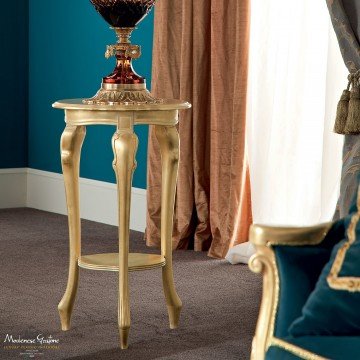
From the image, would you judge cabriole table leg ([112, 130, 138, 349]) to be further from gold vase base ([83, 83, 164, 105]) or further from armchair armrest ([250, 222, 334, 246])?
armchair armrest ([250, 222, 334, 246])

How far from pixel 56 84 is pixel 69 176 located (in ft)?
10.1

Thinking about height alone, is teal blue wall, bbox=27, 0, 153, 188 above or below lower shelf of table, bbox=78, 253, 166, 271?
above

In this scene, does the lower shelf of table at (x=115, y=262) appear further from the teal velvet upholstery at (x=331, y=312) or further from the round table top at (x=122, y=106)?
the teal velvet upholstery at (x=331, y=312)

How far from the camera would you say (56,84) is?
6363mm

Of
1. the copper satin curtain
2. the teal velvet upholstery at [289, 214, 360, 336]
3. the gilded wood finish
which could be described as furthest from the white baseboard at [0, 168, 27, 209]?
the teal velvet upholstery at [289, 214, 360, 336]

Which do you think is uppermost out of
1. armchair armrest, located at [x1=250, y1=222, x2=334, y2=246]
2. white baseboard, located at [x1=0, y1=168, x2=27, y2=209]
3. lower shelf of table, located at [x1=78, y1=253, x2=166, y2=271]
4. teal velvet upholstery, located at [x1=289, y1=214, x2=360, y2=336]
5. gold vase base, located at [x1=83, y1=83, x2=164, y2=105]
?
gold vase base, located at [x1=83, y1=83, x2=164, y2=105]

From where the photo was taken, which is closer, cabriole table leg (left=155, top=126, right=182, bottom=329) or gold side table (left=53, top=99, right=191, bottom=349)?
gold side table (left=53, top=99, right=191, bottom=349)

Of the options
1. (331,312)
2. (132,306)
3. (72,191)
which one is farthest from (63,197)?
(331,312)

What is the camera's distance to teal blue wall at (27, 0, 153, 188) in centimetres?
589

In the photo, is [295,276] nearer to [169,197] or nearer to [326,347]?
[326,347]

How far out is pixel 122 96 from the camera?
3271 mm

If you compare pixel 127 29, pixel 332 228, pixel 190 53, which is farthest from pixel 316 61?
pixel 332 228

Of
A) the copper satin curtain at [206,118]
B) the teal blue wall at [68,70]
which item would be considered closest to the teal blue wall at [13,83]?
the teal blue wall at [68,70]

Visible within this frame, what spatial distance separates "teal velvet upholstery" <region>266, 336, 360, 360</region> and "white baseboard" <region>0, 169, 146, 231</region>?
3.73m
